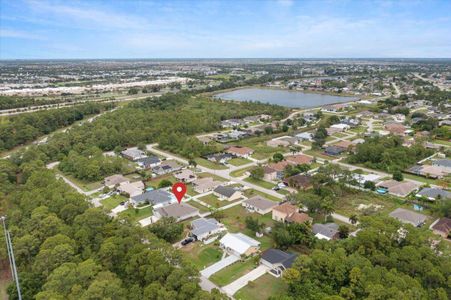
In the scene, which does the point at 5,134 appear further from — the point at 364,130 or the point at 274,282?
the point at 364,130

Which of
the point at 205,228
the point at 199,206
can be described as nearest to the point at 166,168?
the point at 199,206

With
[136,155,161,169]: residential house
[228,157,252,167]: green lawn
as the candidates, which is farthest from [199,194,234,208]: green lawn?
[136,155,161,169]: residential house

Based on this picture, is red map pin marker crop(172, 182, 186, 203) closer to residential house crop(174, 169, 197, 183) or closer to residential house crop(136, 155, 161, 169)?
residential house crop(174, 169, 197, 183)

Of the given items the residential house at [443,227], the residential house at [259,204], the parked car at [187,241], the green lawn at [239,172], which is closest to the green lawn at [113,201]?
the parked car at [187,241]

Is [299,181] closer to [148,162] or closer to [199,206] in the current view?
[199,206]

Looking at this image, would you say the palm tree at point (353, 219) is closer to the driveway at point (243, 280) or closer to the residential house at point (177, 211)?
the driveway at point (243, 280)
